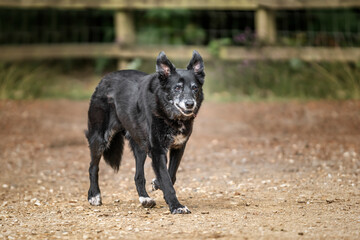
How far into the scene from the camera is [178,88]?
4848 millimetres

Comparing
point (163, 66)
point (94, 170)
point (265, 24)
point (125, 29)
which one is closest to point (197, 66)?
point (163, 66)

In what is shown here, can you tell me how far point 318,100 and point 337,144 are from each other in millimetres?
2768

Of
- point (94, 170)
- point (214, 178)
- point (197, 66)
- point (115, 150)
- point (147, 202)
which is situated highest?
point (197, 66)

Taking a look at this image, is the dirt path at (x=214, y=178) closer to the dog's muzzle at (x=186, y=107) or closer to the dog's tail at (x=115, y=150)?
the dog's tail at (x=115, y=150)

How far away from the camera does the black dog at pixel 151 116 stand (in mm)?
4840

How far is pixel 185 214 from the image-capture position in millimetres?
4652

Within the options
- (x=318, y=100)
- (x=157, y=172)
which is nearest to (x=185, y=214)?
(x=157, y=172)

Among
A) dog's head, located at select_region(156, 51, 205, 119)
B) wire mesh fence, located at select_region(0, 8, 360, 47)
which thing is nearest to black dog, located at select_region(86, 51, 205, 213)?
dog's head, located at select_region(156, 51, 205, 119)

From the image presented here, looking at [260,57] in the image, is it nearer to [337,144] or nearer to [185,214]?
[337,144]

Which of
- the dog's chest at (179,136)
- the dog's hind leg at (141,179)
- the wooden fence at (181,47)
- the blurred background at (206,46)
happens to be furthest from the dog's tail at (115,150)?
the wooden fence at (181,47)

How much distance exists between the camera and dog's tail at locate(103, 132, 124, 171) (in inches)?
228

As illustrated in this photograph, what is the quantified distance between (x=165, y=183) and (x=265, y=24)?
732cm

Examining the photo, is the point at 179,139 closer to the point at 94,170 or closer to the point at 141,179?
the point at 141,179

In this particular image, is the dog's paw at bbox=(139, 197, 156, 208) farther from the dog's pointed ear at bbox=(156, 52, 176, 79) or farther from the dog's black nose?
the dog's pointed ear at bbox=(156, 52, 176, 79)
